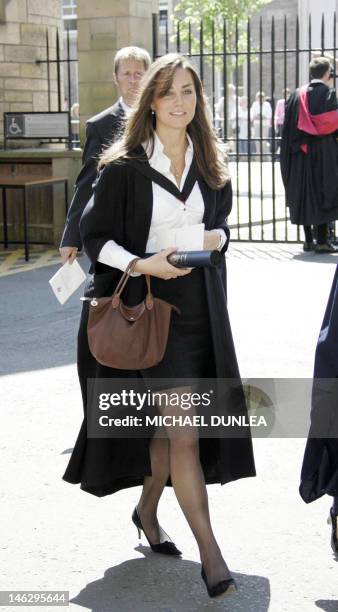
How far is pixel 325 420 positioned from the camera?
161 inches

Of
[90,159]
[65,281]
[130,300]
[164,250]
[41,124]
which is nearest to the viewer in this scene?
[164,250]

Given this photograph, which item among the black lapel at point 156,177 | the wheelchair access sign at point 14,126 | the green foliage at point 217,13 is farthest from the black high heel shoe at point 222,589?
the green foliage at point 217,13

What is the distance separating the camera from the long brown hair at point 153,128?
13.4 feet

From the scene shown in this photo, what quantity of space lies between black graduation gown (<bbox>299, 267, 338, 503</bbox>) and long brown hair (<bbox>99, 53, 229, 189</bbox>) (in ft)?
1.88

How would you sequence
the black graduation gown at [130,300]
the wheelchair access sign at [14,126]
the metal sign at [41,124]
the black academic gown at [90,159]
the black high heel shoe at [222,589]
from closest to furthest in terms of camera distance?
the black high heel shoe at [222,589] < the black graduation gown at [130,300] < the black academic gown at [90,159] < the metal sign at [41,124] < the wheelchair access sign at [14,126]

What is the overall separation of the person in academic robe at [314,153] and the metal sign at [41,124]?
2673mm

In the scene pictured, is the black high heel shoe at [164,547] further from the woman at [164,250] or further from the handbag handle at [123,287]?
the handbag handle at [123,287]

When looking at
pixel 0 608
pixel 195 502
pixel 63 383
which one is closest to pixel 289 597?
pixel 195 502

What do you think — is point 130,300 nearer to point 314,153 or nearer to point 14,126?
point 314,153

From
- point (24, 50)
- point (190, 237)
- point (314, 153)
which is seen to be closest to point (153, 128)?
point (190, 237)

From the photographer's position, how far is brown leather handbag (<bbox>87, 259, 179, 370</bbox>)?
13.0 feet

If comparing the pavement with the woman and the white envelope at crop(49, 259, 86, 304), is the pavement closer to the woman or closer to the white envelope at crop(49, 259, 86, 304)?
the woman

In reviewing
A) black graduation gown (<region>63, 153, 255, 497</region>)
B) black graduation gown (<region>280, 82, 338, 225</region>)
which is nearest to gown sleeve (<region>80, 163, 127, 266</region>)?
black graduation gown (<region>63, 153, 255, 497</region>)

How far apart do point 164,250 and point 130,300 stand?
0.74ft
